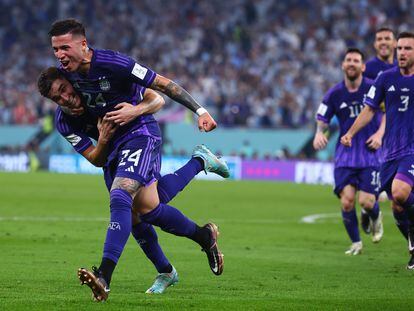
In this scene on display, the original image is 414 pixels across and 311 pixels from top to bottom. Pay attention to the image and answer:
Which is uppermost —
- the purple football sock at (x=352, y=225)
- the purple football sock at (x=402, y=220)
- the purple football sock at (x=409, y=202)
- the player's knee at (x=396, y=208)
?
the purple football sock at (x=409, y=202)

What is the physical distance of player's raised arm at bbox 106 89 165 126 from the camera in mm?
8336

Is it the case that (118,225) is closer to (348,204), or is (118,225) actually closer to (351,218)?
(351,218)

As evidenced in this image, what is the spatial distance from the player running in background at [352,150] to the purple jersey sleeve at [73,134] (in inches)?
212

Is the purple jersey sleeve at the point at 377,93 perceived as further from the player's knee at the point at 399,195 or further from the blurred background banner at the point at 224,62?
the blurred background banner at the point at 224,62

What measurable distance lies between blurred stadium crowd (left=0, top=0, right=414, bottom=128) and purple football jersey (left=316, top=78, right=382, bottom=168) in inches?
862

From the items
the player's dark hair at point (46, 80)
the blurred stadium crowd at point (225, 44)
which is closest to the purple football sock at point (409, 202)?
the player's dark hair at point (46, 80)

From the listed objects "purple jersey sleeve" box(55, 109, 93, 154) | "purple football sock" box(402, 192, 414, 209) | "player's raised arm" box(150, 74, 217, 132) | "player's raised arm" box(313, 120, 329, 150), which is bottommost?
"purple football sock" box(402, 192, 414, 209)

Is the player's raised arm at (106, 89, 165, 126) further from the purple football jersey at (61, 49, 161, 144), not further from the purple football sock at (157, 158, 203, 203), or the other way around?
the purple football sock at (157, 158, 203, 203)

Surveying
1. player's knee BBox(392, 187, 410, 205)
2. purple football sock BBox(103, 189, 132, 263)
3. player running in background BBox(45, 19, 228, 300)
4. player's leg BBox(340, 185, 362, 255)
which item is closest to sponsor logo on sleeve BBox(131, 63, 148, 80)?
player running in background BBox(45, 19, 228, 300)

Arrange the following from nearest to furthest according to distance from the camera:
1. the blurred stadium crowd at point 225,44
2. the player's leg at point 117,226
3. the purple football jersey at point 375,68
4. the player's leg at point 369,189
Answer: the player's leg at point 117,226 < the player's leg at point 369,189 < the purple football jersey at point 375,68 < the blurred stadium crowd at point 225,44

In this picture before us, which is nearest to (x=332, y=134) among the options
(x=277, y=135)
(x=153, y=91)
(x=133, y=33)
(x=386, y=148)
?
(x=277, y=135)

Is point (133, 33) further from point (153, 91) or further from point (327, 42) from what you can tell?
point (153, 91)

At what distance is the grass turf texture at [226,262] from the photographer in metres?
7.91

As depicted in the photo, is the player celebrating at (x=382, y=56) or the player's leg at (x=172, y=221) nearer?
the player's leg at (x=172, y=221)
